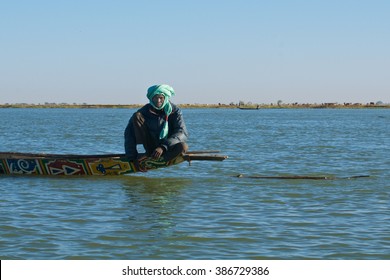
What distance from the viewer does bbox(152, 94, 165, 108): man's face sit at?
46.8 ft

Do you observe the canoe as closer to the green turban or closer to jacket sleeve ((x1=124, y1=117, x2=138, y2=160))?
jacket sleeve ((x1=124, y1=117, x2=138, y2=160))

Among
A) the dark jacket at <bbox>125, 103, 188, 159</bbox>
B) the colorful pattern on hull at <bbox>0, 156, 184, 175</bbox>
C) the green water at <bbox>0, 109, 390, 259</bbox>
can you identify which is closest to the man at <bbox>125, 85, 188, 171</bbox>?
the dark jacket at <bbox>125, 103, 188, 159</bbox>

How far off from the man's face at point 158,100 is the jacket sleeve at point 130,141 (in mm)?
724

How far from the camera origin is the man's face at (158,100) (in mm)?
14273

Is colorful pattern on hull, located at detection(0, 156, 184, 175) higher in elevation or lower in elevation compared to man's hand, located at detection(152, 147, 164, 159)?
lower

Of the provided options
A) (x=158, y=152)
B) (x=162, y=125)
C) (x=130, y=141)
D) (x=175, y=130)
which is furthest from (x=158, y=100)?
(x=130, y=141)

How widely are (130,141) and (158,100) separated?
1300 mm

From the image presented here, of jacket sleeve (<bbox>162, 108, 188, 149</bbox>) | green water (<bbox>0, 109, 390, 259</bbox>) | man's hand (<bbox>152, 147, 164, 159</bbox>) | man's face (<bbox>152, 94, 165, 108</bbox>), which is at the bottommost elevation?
green water (<bbox>0, 109, 390, 259</bbox>)

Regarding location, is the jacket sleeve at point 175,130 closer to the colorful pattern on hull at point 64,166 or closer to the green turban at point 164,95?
the green turban at point 164,95

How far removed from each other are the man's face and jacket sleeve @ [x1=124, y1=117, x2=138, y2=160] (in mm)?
724

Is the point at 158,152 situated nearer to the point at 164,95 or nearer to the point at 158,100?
the point at 158,100

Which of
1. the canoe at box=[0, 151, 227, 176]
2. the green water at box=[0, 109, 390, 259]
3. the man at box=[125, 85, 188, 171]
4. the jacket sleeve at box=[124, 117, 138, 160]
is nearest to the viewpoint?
the green water at box=[0, 109, 390, 259]

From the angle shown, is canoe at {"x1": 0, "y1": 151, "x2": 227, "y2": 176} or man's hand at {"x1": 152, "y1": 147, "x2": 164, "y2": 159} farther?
canoe at {"x1": 0, "y1": 151, "x2": 227, "y2": 176}

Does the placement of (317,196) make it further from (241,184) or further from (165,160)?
(165,160)
